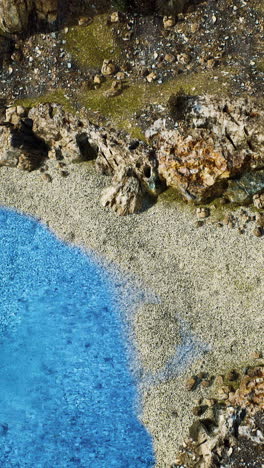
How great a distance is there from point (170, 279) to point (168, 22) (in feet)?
64.7

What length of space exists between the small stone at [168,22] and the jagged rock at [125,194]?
1188 cm

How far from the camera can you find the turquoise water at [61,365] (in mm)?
34469

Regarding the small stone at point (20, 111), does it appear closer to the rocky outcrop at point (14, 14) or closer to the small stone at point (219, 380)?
the rocky outcrop at point (14, 14)

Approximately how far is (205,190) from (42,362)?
16281mm

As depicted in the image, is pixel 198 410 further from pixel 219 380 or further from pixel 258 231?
pixel 258 231

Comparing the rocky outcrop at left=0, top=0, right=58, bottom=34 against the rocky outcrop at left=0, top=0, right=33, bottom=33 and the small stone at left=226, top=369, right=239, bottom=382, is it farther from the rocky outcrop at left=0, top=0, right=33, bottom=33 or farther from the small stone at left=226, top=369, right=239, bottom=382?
the small stone at left=226, top=369, right=239, bottom=382

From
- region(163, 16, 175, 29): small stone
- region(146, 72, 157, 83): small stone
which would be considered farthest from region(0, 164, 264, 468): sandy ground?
region(163, 16, 175, 29): small stone

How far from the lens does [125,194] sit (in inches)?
1610

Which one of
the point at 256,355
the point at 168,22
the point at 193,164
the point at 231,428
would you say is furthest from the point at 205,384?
the point at 168,22

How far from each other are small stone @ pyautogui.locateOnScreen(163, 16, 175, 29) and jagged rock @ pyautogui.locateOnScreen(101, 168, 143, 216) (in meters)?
11.9

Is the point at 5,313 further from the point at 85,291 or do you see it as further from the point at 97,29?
the point at 97,29

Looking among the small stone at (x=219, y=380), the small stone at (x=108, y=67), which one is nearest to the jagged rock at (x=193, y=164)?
the small stone at (x=108, y=67)

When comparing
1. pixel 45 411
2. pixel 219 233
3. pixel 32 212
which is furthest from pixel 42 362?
pixel 219 233

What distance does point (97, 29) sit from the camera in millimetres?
44094
